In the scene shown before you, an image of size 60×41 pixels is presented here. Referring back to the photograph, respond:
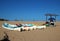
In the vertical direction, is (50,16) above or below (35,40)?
above

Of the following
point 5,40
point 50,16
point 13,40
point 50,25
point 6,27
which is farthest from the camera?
Answer: point 50,16

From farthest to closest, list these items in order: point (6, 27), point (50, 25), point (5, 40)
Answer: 1. point (50, 25)
2. point (6, 27)
3. point (5, 40)

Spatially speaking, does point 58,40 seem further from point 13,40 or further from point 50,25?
point 50,25

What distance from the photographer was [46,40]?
33.9 ft

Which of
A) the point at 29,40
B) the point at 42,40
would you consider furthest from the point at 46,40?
the point at 29,40

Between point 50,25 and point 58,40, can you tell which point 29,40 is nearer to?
point 58,40

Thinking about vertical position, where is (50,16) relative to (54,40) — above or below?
above

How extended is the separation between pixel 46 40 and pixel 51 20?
13.6m

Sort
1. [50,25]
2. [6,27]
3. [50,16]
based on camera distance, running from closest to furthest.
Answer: [6,27], [50,25], [50,16]

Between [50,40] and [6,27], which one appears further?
[6,27]

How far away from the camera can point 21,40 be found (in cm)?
1021

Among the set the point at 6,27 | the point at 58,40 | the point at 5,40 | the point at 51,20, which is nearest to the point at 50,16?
the point at 51,20

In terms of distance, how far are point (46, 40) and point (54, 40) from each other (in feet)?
1.79

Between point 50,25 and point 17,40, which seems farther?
point 50,25
